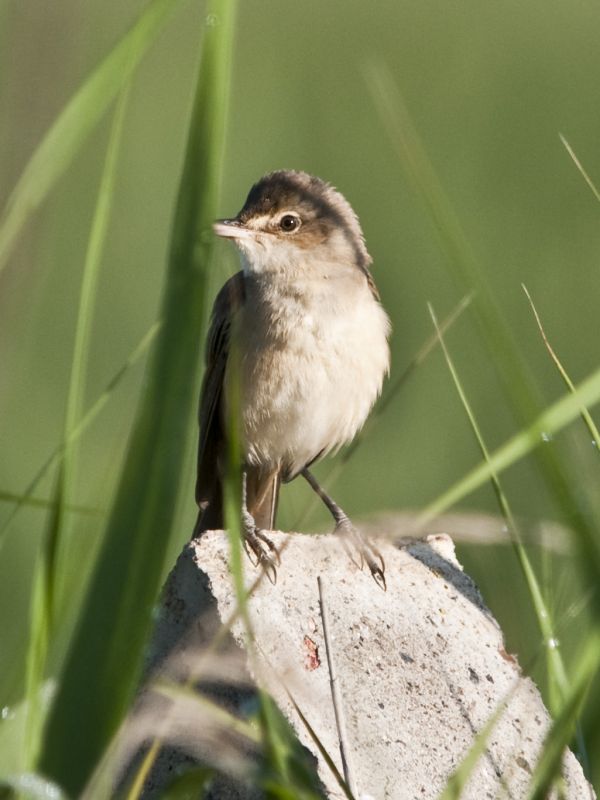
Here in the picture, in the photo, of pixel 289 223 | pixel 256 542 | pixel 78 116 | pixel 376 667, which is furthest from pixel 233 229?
pixel 78 116

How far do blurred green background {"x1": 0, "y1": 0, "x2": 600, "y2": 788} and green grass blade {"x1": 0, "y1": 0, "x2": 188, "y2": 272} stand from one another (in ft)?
5.35

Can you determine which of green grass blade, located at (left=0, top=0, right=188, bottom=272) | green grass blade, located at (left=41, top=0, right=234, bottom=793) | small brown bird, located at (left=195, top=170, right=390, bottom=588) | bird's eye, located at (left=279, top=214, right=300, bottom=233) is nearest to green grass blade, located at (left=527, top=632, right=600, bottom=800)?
green grass blade, located at (left=41, top=0, right=234, bottom=793)

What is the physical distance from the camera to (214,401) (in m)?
4.69

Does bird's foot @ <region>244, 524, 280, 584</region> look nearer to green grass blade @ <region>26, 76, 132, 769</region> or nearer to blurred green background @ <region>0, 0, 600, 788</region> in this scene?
blurred green background @ <region>0, 0, 600, 788</region>

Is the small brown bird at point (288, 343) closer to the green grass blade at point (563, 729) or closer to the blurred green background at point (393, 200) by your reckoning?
the blurred green background at point (393, 200)

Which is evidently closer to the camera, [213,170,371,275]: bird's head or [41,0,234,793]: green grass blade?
[41,0,234,793]: green grass blade

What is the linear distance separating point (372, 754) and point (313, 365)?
1.79m

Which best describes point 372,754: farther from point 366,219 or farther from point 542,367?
point 366,219

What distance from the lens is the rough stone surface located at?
115 inches

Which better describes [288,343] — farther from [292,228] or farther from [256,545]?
[256,545]

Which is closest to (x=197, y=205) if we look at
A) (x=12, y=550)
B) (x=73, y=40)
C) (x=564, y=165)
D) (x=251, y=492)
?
(x=73, y=40)

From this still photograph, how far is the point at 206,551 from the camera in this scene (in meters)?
3.13

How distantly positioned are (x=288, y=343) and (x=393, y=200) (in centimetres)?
487

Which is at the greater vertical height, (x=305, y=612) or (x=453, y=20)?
(x=453, y=20)
